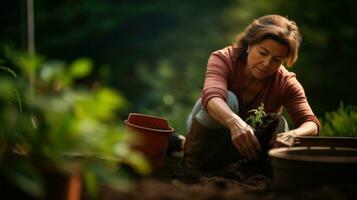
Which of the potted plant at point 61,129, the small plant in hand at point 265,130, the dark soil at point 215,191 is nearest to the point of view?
the potted plant at point 61,129

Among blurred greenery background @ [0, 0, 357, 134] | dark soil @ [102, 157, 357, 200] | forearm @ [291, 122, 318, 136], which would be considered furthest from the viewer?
blurred greenery background @ [0, 0, 357, 134]

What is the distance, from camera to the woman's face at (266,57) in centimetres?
380

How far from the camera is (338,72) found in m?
7.85

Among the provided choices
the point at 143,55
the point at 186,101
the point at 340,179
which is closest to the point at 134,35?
the point at 143,55

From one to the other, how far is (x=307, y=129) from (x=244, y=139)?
0.51 m

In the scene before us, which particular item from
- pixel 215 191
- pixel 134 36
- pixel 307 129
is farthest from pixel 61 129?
pixel 134 36

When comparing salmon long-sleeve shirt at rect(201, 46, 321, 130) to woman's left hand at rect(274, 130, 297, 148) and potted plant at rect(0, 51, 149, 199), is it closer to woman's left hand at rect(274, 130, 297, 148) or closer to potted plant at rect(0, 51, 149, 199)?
woman's left hand at rect(274, 130, 297, 148)

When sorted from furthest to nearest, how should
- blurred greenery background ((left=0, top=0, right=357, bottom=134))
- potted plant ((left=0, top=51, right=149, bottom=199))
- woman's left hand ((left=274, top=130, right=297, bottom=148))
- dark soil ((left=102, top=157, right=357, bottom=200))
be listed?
blurred greenery background ((left=0, top=0, right=357, bottom=134)) → woman's left hand ((left=274, top=130, right=297, bottom=148)) → dark soil ((left=102, top=157, right=357, bottom=200)) → potted plant ((left=0, top=51, right=149, bottom=199))

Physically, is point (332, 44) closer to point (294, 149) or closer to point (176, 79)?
point (176, 79)

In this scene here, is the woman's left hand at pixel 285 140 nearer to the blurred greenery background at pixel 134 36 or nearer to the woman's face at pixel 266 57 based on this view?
the woman's face at pixel 266 57

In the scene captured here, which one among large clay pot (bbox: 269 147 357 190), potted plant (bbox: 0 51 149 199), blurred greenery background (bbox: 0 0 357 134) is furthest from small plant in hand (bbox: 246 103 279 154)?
blurred greenery background (bbox: 0 0 357 134)

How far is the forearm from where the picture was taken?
11.8 ft

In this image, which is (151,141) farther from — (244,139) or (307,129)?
(307,129)

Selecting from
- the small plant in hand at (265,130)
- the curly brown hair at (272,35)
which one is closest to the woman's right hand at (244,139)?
the small plant in hand at (265,130)
